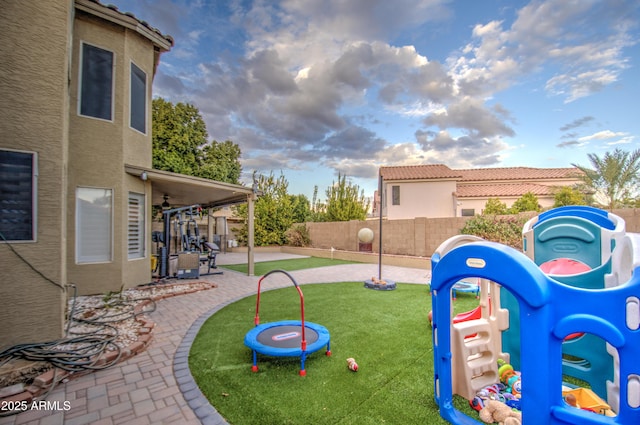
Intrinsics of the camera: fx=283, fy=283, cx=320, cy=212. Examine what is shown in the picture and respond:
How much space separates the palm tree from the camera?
1460 cm

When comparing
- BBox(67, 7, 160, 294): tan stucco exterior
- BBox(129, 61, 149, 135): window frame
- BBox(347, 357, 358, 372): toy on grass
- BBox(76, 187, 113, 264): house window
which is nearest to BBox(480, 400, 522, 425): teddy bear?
BBox(347, 357, 358, 372): toy on grass

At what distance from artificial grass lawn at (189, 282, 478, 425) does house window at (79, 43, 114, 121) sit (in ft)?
20.4

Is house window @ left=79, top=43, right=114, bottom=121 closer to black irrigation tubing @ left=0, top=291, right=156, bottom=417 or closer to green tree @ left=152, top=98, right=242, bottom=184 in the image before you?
black irrigation tubing @ left=0, top=291, right=156, bottom=417

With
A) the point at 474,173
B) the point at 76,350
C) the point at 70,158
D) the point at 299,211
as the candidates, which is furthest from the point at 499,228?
the point at 474,173

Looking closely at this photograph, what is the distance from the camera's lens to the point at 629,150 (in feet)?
47.7

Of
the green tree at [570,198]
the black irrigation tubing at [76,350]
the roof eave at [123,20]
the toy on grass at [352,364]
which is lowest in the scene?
the toy on grass at [352,364]

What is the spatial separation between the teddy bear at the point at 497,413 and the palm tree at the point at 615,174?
1745cm

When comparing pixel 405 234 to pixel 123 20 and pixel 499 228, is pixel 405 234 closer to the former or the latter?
pixel 499 228

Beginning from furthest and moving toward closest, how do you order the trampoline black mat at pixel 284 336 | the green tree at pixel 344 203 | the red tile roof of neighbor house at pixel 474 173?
1. the red tile roof of neighbor house at pixel 474 173
2. the green tree at pixel 344 203
3. the trampoline black mat at pixel 284 336

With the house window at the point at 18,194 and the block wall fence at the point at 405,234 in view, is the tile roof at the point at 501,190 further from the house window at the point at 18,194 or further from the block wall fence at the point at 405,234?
the house window at the point at 18,194

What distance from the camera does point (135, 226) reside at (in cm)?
824

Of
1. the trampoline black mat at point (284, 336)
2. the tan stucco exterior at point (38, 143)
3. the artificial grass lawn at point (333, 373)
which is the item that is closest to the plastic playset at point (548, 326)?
the artificial grass lawn at point (333, 373)

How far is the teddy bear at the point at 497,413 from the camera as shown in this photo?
8.48ft

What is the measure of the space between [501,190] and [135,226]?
25.2m
